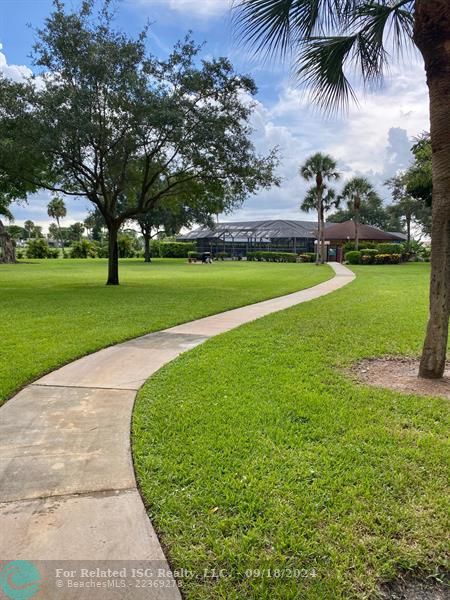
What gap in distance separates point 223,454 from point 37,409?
1834mm

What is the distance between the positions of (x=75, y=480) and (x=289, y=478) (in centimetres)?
130

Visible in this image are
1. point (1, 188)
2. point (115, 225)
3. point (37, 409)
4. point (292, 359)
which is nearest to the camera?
point (37, 409)

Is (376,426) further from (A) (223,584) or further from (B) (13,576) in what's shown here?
(B) (13,576)

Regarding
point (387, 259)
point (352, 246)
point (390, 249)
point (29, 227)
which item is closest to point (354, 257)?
point (387, 259)

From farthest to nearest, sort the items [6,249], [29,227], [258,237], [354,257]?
1. [29,227]
2. [258,237]
3. [6,249]
4. [354,257]

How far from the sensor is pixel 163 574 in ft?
6.38

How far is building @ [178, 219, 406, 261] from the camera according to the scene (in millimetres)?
46469

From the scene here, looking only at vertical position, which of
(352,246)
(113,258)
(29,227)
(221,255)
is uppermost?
(29,227)

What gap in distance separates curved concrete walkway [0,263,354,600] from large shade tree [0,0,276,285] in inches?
393

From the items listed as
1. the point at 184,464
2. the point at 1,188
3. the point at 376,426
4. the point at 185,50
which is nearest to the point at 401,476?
the point at 376,426

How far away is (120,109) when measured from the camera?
43.8ft

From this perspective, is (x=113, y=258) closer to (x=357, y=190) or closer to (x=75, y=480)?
(x=75, y=480)

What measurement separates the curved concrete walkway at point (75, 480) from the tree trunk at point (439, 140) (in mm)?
3178

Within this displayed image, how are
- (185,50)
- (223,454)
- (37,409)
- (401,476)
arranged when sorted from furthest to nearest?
(185,50), (37,409), (223,454), (401,476)
